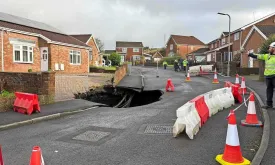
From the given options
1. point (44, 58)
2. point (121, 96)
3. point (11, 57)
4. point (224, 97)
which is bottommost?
point (121, 96)

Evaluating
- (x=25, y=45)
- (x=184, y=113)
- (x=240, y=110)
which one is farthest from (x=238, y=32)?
(x=184, y=113)

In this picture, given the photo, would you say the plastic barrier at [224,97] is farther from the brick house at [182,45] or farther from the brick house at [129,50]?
the brick house at [129,50]

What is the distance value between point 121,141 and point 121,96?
1185 cm

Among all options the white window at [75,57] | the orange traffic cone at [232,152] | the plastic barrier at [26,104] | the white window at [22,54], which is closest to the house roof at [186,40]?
the white window at [75,57]

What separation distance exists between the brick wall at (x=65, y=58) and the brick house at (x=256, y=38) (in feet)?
64.4

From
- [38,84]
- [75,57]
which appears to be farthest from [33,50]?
[38,84]

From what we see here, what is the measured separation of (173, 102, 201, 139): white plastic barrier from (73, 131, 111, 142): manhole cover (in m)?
1.76

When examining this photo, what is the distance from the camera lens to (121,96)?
17.9m

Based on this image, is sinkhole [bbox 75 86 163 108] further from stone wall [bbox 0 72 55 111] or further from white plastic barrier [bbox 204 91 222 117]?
white plastic barrier [bbox 204 91 222 117]

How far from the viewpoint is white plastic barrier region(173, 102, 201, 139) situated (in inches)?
235

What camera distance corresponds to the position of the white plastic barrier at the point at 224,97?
9144mm

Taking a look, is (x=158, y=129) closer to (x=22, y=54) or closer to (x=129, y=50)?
(x=22, y=54)

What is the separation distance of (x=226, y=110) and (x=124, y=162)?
18.2ft

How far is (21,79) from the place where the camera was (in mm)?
12000
